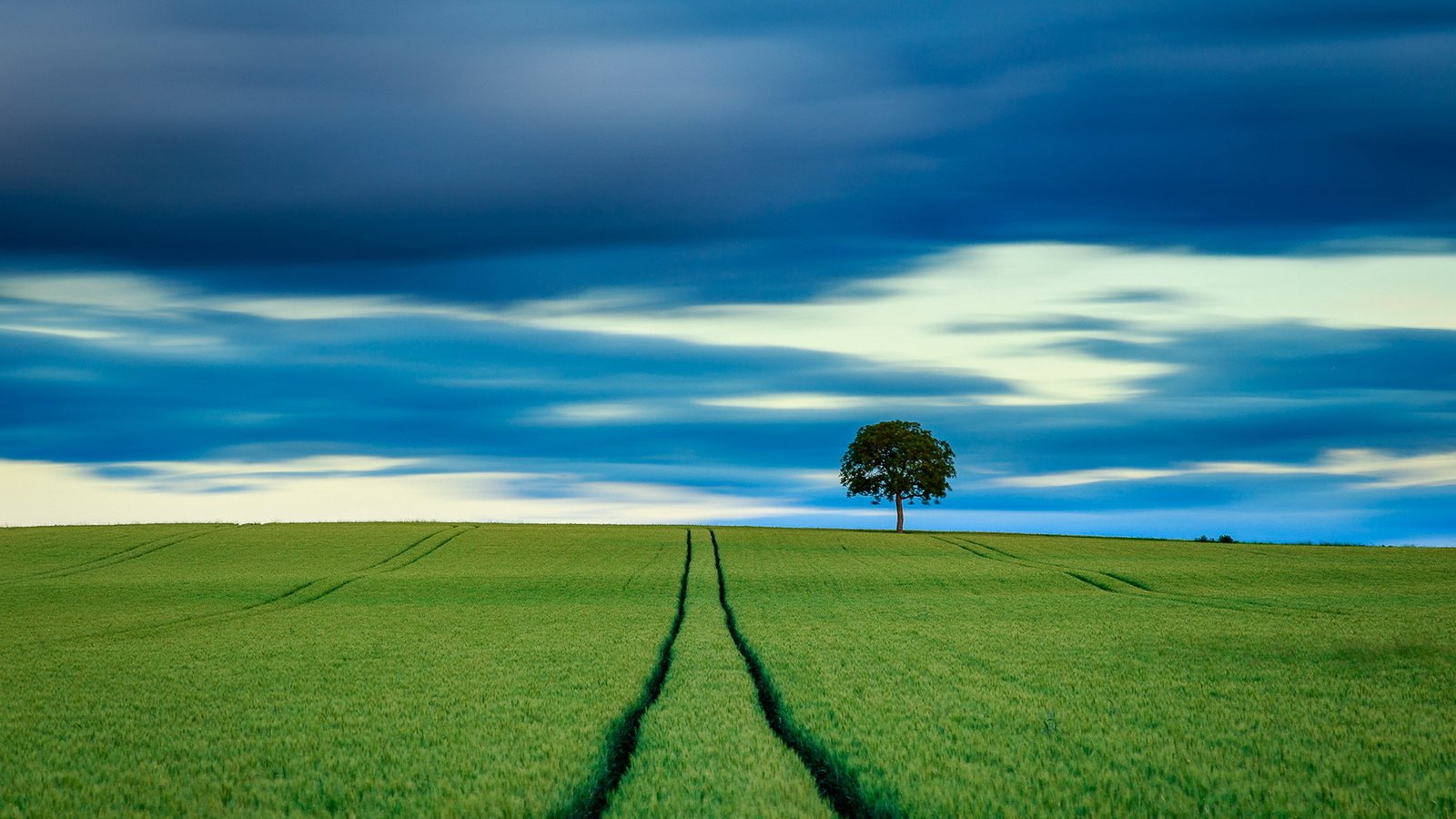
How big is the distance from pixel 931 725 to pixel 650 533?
55.8 metres

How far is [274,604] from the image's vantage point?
34.5m

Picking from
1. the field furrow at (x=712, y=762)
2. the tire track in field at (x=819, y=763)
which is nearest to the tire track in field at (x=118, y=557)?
the field furrow at (x=712, y=762)

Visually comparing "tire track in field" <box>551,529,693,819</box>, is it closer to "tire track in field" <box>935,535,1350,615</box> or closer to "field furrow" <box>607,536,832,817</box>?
"field furrow" <box>607,536,832,817</box>

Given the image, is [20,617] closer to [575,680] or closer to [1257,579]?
[575,680]

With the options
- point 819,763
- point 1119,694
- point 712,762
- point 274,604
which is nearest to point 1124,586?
point 1119,694

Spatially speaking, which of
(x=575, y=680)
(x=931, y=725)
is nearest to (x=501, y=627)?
(x=575, y=680)

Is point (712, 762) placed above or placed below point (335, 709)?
above

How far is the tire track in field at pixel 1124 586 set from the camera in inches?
1213

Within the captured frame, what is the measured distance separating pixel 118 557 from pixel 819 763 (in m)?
54.9

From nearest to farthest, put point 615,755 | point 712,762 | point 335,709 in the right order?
point 712,762, point 615,755, point 335,709

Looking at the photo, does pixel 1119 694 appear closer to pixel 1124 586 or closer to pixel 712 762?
pixel 712 762

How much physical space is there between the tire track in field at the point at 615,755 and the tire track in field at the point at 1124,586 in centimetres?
2116

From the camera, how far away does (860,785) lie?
9820 millimetres

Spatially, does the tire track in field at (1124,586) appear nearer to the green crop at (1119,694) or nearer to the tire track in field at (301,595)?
the green crop at (1119,694)
